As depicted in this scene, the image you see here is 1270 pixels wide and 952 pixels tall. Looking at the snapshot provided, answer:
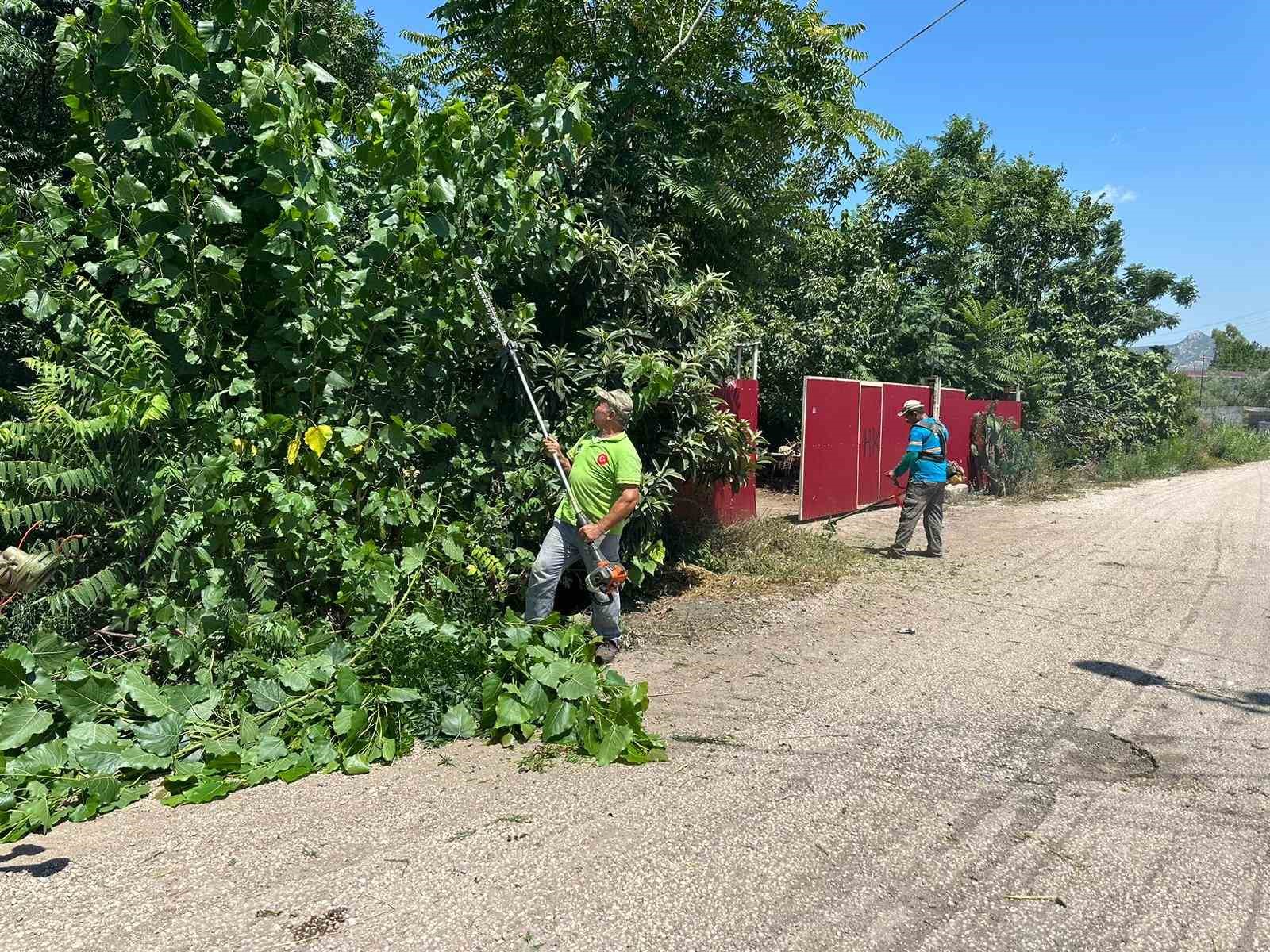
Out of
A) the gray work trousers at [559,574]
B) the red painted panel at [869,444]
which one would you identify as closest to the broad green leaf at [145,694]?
the gray work trousers at [559,574]

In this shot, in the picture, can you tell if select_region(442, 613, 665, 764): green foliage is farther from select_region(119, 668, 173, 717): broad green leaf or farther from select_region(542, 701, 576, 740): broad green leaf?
select_region(119, 668, 173, 717): broad green leaf

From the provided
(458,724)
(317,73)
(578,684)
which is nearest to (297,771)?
(458,724)

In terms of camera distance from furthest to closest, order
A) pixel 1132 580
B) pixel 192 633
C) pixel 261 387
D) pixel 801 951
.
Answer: pixel 1132 580 < pixel 261 387 < pixel 192 633 < pixel 801 951

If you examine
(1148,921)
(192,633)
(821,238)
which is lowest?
(1148,921)

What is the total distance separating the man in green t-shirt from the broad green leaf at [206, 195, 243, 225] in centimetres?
211

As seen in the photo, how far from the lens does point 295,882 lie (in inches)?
115

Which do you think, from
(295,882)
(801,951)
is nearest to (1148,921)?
(801,951)

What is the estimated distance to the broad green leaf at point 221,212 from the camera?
449cm

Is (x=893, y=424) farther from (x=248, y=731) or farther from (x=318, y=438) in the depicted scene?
(x=248, y=731)

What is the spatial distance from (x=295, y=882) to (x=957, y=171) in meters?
24.1

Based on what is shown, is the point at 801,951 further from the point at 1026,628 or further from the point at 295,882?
the point at 1026,628

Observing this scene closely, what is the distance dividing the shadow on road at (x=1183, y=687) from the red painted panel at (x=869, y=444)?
7.90 m

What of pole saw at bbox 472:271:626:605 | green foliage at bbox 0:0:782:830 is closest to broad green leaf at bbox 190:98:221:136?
green foliage at bbox 0:0:782:830

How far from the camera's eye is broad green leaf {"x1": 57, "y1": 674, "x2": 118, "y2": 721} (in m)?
3.79
